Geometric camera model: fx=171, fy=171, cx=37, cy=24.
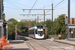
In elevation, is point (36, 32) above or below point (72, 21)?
below

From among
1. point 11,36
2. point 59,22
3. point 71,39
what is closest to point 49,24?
point 59,22

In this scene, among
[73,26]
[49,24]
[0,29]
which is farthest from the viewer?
[49,24]

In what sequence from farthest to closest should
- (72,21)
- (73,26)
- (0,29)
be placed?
1. (72,21)
2. (73,26)
3. (0,29)

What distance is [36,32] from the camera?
4178 centimetres

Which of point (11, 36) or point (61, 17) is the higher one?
point (61, 17)

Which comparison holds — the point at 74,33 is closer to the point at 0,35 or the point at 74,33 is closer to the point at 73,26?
the point at 73,26

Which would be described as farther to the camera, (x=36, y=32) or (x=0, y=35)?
(x=36, y=32)

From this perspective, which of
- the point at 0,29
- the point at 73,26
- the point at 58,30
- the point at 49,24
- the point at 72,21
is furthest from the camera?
the point at 49,24

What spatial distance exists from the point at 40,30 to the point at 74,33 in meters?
10.8

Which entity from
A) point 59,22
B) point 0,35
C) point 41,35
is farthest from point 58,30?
point 0,35

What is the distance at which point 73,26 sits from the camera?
3184 cm

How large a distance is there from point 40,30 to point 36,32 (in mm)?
1230

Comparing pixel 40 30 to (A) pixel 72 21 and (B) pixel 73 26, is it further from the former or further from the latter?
(B) pixel 73 26

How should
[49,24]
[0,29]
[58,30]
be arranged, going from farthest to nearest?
[49,24]
[58,30]
[0,29]
